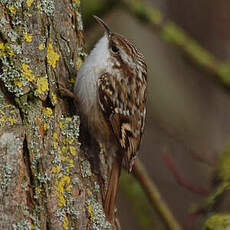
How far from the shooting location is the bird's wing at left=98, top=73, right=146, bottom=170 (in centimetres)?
250

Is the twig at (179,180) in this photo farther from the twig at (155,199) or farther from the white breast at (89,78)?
the white breast at (89,78)

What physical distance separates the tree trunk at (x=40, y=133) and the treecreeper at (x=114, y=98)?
0.10m

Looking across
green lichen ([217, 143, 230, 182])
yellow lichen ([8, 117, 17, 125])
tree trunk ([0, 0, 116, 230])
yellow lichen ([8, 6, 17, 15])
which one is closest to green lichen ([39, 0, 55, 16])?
tree trunk ([0, 0, 116, 230])

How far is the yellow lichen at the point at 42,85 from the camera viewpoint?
2164 millimetres

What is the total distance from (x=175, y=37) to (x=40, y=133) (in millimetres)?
2025

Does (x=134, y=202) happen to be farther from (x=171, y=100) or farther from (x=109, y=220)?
(x=171, y=100)

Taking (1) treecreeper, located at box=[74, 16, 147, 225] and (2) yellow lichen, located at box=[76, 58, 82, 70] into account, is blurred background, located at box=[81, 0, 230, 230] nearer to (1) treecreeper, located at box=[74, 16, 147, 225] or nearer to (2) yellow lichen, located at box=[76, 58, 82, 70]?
(1) treecreeper, located at box=[74, 16, 147, 225]

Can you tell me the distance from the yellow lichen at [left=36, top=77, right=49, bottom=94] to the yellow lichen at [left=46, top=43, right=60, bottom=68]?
0.09m

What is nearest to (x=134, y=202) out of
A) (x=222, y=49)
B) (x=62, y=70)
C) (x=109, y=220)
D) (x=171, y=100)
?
(x=109, y=220)

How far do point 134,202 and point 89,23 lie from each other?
140 cm

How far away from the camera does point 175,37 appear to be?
3885 millimetres

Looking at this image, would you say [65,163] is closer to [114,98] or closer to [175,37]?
[114,98]

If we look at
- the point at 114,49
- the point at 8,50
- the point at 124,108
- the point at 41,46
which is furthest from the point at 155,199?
the point at 8,50

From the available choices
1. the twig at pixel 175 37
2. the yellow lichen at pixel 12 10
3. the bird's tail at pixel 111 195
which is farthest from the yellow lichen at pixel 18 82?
the twig at pixel 175 37
